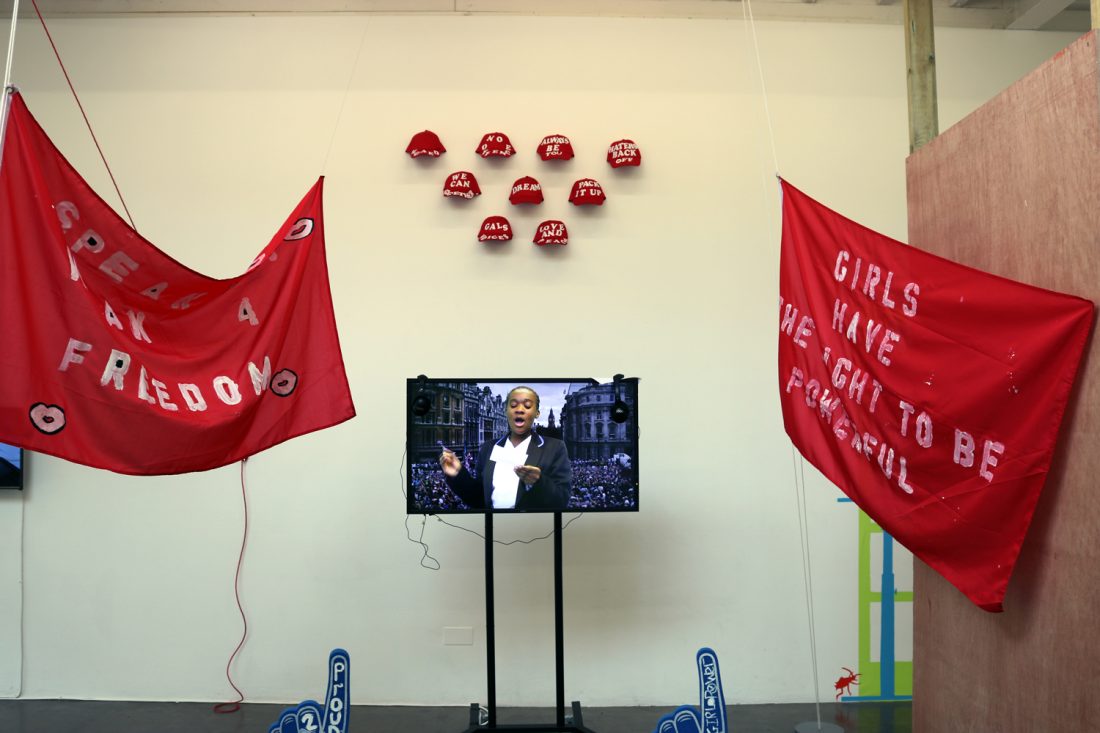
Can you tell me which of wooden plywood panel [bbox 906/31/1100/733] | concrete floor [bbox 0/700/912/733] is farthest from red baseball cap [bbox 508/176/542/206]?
concrete floor [bbox 0/700/912/733]

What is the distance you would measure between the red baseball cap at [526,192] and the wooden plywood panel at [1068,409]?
177 cm

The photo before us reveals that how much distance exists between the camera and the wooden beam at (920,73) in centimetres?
262

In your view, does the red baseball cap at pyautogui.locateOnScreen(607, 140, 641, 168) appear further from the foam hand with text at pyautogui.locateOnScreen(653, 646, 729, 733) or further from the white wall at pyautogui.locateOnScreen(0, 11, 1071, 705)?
the foam hand with text at pyautogui.locateOnScreen(653, 646, 729, 733)

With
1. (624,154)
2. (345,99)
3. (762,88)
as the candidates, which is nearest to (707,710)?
(624,154)

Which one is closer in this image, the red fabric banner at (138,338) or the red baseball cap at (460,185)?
the red fabric banner at (138,338)

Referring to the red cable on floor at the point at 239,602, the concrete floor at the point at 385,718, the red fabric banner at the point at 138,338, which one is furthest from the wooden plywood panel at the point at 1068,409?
the red cable on floor at the point at 239,602

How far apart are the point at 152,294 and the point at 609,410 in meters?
1.53

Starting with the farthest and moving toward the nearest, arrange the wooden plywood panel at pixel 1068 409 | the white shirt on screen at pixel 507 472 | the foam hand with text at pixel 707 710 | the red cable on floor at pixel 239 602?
the red cable on floor at pixel 239 602 → the white shirt on screen at pixel 507 472 → the foam hand with text at pixel 707 710 → the wooden plywood panel at pixel 1068 409

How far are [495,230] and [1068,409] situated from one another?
2434 millimetres

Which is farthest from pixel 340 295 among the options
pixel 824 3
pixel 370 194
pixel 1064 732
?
pixel 1064 732

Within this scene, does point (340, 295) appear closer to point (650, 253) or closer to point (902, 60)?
point (650, 253)

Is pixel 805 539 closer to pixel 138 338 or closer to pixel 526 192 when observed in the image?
pixel 526 192

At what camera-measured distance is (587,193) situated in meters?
3.74

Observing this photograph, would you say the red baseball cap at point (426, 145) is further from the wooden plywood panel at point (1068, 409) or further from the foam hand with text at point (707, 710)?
the foam hand with text at point (707, 710)
